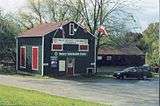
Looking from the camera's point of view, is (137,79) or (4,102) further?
(137,79)

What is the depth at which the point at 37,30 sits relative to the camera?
57.5 m

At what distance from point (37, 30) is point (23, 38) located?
233cm

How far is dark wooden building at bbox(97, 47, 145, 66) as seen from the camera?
224ft

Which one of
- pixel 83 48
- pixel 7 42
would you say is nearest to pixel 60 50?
pixel 83 48

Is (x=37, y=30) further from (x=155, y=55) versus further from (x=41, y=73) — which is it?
(x=155, y=55)

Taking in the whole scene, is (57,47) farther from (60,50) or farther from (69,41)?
(69,41)

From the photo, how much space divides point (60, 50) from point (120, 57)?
17735 mm

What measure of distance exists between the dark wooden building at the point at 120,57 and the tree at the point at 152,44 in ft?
13.7

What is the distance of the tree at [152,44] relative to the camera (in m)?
75.9

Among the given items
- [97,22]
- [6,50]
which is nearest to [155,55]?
[97,22]

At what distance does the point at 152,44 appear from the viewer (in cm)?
8444

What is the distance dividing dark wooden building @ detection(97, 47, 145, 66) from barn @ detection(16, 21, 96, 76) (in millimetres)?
11739

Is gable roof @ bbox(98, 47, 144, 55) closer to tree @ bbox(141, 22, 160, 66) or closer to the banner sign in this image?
tree @ bbox(141, 22, 160, 66)

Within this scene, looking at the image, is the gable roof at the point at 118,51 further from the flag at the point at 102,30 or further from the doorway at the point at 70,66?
the doorway at the point at 70,66
